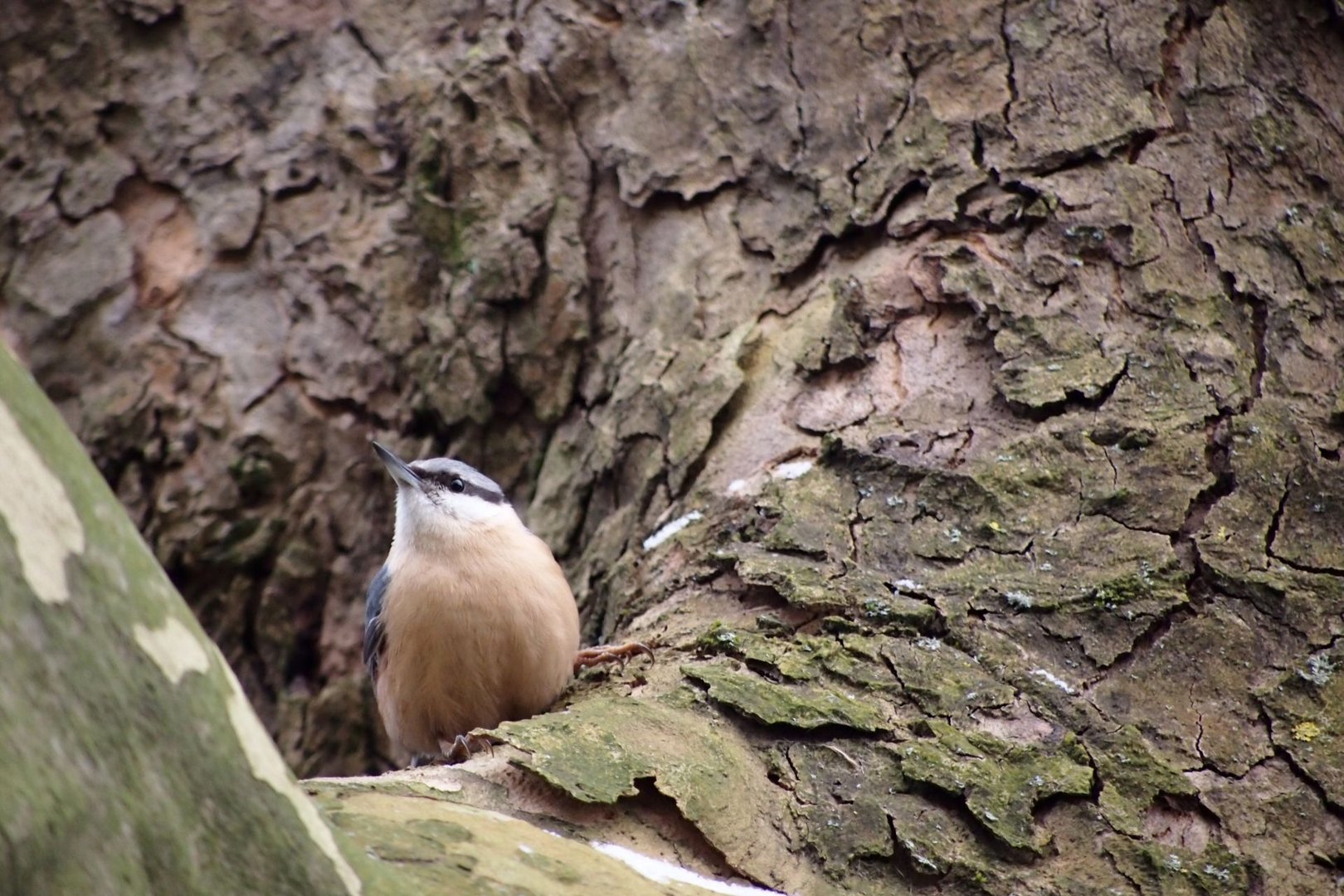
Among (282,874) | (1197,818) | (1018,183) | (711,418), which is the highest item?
(1018,183)

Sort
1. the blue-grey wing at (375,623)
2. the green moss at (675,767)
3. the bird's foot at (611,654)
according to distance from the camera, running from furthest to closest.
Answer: the blue-grey wing at (375,623), the bird's foot at (611,654), the green moss at (675,767)

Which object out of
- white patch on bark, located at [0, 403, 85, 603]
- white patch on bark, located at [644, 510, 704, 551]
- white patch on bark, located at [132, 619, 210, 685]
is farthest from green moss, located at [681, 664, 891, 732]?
white patch on bark, located at [0, 403, 85, 603]

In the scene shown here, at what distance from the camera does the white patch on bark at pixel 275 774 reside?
4.83 ft

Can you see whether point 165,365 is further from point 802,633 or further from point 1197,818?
point 1197,818

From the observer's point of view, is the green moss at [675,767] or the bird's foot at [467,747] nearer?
the green moss at [675,767]

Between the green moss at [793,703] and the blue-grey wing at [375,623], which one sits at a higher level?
the green moss at [793,703]

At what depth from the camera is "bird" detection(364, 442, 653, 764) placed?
3186 millimetres

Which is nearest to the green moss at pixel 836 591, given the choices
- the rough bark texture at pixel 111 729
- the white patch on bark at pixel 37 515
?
the rough bark texture at pixel 111 729

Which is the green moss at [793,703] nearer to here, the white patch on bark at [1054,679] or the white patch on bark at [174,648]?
the white patch on bark at [1054,679]

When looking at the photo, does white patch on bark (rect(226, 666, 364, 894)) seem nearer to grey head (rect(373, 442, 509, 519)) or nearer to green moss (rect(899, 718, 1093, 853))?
green moss (rect(899, 718, 1093, 853))

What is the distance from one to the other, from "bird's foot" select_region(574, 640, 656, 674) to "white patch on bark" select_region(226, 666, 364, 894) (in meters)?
1.35

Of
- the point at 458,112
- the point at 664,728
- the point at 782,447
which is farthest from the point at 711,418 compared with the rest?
the point at 458,112

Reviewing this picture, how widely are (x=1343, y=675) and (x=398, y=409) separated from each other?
2951mm

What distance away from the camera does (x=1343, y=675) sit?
2.46 metres
